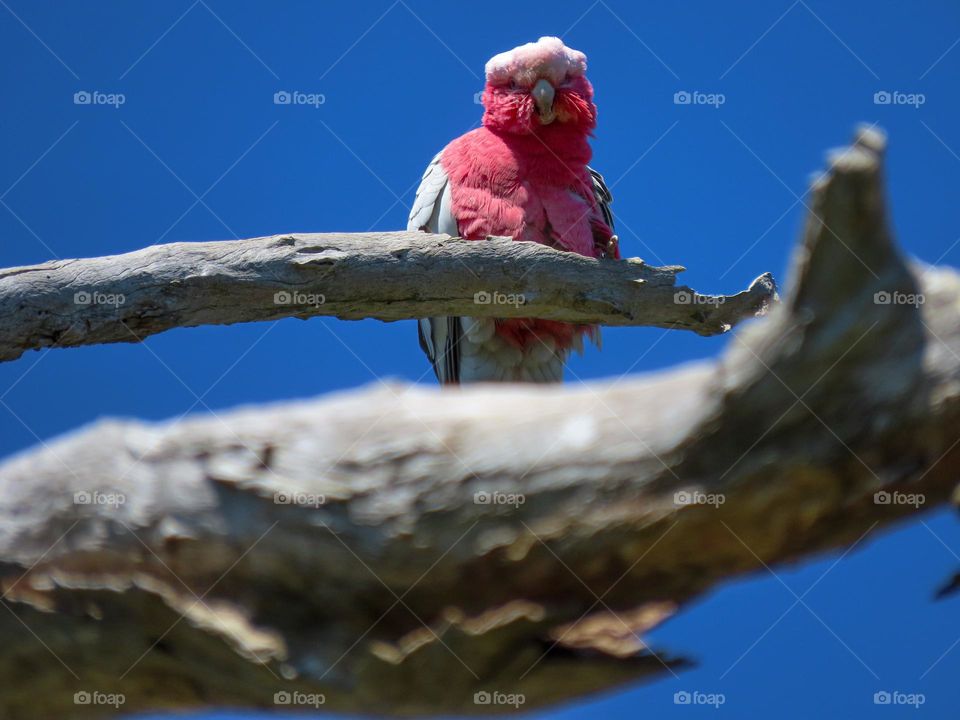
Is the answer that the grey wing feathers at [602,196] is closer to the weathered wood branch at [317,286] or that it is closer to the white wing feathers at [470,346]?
the white wing feathers at [470,346]

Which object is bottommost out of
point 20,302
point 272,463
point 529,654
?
point 529,654

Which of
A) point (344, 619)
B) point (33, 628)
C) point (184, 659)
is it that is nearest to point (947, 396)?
point (344, 619)

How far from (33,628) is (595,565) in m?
0.78

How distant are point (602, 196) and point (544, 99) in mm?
550

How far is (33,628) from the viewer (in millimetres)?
1439

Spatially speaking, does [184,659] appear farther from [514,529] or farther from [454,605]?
[514,529]

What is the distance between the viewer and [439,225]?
14.2 ft

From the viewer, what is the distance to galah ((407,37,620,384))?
4.20 metres

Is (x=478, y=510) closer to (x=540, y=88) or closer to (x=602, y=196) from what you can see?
(x=540, y=88)

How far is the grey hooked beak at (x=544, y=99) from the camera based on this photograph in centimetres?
426

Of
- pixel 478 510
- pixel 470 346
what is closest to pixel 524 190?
pixel 470 346

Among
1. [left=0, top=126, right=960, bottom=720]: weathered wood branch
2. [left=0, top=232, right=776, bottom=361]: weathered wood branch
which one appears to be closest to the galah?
[left=0, top=232, right=776, bottom=361]: weathered wood branch

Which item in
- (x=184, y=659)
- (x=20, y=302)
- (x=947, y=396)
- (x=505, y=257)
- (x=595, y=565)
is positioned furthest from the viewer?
(x=505, y=257)

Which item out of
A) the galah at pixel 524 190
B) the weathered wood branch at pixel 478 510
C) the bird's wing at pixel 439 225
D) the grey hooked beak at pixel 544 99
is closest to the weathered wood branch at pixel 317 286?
the weathered wood branch at pixel 478 510
